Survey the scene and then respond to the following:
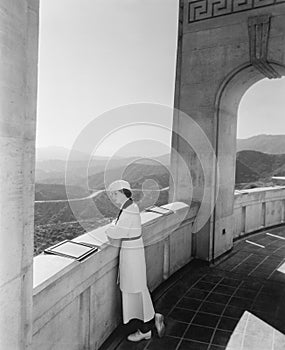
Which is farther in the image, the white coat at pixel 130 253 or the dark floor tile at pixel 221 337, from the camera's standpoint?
the dark floor tile at pixel 221 337

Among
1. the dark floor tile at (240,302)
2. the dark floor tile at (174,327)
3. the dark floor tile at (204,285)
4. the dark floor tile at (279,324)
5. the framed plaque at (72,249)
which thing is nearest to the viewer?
the framed plaque at (72,249)

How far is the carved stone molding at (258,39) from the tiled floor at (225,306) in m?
3.58

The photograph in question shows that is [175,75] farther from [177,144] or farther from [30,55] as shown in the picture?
[30,55]

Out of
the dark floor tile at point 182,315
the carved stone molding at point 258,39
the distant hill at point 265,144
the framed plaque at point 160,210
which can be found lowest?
the dark floor tile at point 182,315

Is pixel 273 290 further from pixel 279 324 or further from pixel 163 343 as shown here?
pixel 163 343

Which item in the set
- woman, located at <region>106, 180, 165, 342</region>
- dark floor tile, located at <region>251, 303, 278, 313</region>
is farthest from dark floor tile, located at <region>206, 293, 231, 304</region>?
woman, located at <region>106, 180, 165, 342</region>

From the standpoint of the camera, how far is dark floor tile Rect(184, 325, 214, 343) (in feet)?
12.8

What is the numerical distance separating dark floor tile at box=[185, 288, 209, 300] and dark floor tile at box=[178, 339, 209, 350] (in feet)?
3.97

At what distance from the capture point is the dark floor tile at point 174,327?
3.97m

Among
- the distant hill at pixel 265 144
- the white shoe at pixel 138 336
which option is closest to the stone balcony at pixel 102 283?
the white shoe at pixel 138 336

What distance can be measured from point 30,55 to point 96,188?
1.86 m

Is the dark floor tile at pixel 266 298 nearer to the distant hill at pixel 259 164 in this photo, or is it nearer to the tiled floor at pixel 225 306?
the tiled floor at pixel 225 306

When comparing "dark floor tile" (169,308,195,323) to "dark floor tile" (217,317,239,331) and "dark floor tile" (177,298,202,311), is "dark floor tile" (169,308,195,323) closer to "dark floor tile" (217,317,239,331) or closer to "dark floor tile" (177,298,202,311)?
"dark floor tile" (177,298,202,311)

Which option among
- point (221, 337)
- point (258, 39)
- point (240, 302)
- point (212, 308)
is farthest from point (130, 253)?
point (258, 39)
